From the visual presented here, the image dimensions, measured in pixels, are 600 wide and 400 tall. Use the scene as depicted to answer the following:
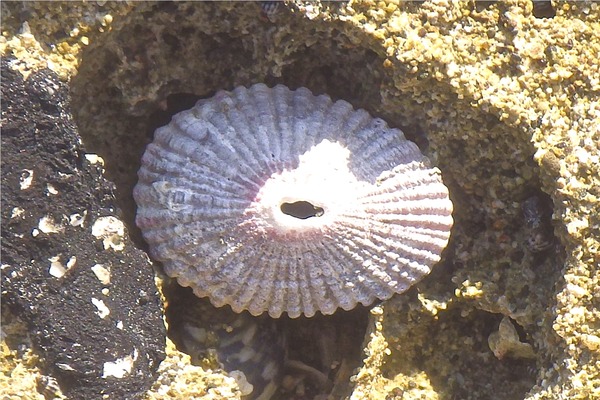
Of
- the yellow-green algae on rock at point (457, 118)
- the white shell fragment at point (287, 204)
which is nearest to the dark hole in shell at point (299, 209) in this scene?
the white shell fragment at point (287, 204)

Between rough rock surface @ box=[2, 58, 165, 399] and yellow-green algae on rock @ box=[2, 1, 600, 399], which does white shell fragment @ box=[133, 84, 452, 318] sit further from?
rough rock surface @ box=[2, 58, 165, 399]

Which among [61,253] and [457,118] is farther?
[457,118]

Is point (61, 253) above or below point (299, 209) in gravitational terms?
below

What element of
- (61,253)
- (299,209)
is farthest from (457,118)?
(61,253)

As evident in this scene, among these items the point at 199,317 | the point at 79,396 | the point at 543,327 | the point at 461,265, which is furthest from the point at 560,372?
the point at 79,396

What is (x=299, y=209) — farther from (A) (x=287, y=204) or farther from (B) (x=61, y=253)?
(B) (x=61, y=253)

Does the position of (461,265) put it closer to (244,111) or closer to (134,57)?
(244,111)

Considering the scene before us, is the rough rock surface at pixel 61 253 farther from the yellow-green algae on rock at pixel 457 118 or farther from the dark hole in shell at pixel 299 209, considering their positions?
the dark hole in shell at pixel 299 209
